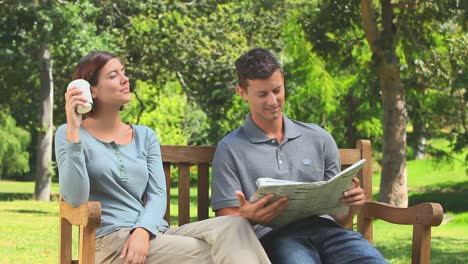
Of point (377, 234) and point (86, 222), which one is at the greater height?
point (86, 222)

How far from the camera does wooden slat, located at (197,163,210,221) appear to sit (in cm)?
459

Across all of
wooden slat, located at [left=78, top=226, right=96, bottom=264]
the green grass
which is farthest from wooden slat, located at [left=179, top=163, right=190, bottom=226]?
the green grass

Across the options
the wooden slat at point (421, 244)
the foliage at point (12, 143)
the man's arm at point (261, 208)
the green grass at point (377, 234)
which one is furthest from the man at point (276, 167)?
the foliage at point (12, 143)

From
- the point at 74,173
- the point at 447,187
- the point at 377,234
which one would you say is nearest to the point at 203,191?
the point at 74,173

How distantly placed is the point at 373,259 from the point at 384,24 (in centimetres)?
1121

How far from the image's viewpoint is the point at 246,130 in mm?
4277

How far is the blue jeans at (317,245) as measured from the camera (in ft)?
13.1

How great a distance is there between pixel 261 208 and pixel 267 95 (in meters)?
0.62

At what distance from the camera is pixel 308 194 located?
377 cm

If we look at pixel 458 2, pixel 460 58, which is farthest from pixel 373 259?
pixel 460 58

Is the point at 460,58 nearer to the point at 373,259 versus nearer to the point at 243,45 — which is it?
the point at 243,45

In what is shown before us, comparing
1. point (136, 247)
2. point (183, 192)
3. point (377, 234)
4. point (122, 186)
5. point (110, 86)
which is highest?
point (110, 86)

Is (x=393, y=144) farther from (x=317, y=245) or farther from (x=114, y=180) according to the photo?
(x=114, y=180)

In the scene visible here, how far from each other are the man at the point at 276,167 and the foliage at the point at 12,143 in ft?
88.4
